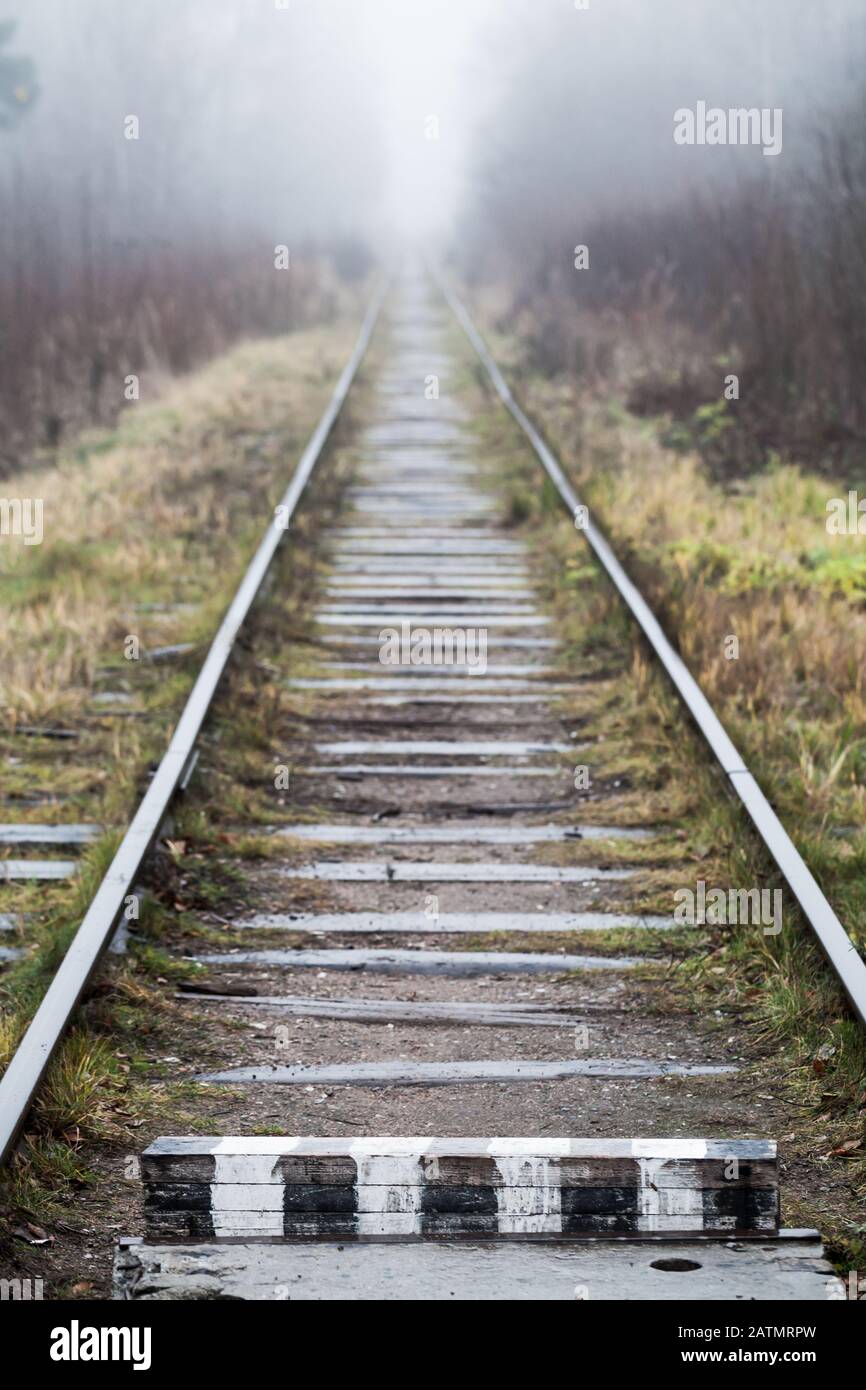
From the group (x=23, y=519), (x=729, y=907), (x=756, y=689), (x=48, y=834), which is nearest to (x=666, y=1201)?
(x=729, y=907)

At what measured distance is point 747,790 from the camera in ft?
16.5

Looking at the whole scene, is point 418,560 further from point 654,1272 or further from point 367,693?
point 654,1272

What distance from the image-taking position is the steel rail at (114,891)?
334 cm

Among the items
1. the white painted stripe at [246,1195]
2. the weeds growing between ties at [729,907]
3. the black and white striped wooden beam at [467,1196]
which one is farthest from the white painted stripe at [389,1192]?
the weeds growing between ties at [729,907]

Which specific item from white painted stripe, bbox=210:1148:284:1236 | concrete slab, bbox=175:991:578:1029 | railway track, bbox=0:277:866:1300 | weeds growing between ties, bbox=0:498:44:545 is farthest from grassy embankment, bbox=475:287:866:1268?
weeds growing between ties, bbox=0:498:44:545

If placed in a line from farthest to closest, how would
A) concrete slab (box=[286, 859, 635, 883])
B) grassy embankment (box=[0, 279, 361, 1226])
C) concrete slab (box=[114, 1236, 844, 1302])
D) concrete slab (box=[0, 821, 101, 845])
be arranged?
1. concrete slab (box=[0, 821, 101, 845])
2. concrete slab (box=[286, 859, 635, 883])
3. grassy embankment (box=[0, 279, 361, 1226])
4. concrete slab (box=[114, 1236, 844, 1302])

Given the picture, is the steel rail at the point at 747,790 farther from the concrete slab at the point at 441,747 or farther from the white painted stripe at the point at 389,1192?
the white painted stripe at the point at 389,1192

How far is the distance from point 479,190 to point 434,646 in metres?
34.4

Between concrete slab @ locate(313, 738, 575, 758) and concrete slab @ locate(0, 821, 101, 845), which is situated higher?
concrete slab @ locate(313, 738, 575, 758)

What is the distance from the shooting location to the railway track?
9.12 ft

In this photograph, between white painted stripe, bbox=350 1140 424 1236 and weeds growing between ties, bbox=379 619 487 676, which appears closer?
white painted stripe, bbox=350 1140 424 1236

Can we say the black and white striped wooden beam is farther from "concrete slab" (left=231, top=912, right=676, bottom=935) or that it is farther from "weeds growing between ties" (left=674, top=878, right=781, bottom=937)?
"concrete slab" (left=231, top=912, right=676, bottom=935)

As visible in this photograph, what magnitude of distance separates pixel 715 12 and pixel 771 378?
825cm

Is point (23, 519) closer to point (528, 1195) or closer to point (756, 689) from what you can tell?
point (756, 689)
